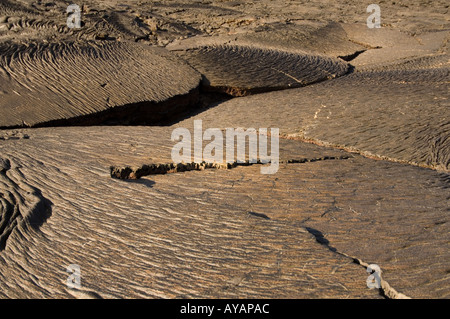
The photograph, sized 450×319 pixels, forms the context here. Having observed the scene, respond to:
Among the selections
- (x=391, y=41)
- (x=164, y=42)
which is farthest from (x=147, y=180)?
(x=391, y=41)

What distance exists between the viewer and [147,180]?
2191 mm

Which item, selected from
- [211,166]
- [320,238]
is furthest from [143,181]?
[320,238]

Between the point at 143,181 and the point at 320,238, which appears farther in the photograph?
the point at 143,181

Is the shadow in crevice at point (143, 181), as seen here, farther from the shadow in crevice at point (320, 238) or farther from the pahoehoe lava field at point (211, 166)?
the shadow in crevice at point (320, 238)

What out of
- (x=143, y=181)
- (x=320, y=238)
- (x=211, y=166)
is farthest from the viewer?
(x=211, y=166)

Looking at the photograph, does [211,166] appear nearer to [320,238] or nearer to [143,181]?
[143,181]

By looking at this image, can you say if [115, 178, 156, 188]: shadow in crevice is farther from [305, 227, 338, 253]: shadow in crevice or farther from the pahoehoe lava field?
[305, 227, 338, 253]: shadow in crevice

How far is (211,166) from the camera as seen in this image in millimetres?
2350

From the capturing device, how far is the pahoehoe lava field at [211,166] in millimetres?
1563

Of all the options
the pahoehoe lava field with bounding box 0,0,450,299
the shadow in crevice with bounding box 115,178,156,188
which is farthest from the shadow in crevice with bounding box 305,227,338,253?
the shadow in crevice with bounding box 115,178,156,188

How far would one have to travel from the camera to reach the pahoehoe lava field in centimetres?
156

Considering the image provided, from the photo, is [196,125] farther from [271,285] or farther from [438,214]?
[271,285]

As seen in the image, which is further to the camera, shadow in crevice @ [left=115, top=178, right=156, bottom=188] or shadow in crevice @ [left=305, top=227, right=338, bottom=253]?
shadow in crevice @ [left=115, top=178, right=156, bottom=188]
